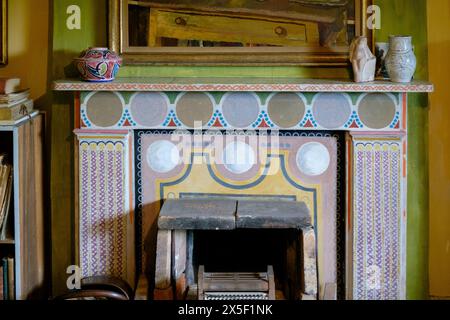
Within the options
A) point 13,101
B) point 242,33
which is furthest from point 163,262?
point 242,33

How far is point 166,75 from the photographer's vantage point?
4328mm

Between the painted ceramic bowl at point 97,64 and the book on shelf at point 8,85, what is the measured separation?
0.28m

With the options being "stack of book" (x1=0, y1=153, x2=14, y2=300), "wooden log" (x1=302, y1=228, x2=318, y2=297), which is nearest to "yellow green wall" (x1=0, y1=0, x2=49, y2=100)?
"stack of book" (x1=0, y1=153, x2=14, y2=300)

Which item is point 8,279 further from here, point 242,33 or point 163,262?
point 242,33

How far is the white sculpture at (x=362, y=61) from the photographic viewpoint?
414cm

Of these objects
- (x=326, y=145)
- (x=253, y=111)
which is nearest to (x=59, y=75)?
(x=253, y=111)

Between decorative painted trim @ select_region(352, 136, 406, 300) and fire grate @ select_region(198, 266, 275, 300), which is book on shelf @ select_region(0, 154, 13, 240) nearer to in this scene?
fire grate @ select_region(198, 266, 275, 300)

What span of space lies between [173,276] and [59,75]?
3.32 feet

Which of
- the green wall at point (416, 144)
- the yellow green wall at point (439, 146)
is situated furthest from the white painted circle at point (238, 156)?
the yellow green wall at point (439, 146)

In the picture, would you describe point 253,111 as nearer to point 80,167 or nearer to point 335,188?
point 335,188

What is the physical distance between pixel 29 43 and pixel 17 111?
41cm

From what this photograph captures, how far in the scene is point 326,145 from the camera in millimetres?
4297

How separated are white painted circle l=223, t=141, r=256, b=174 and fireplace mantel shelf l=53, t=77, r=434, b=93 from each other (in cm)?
28

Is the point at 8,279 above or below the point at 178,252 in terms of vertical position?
below
